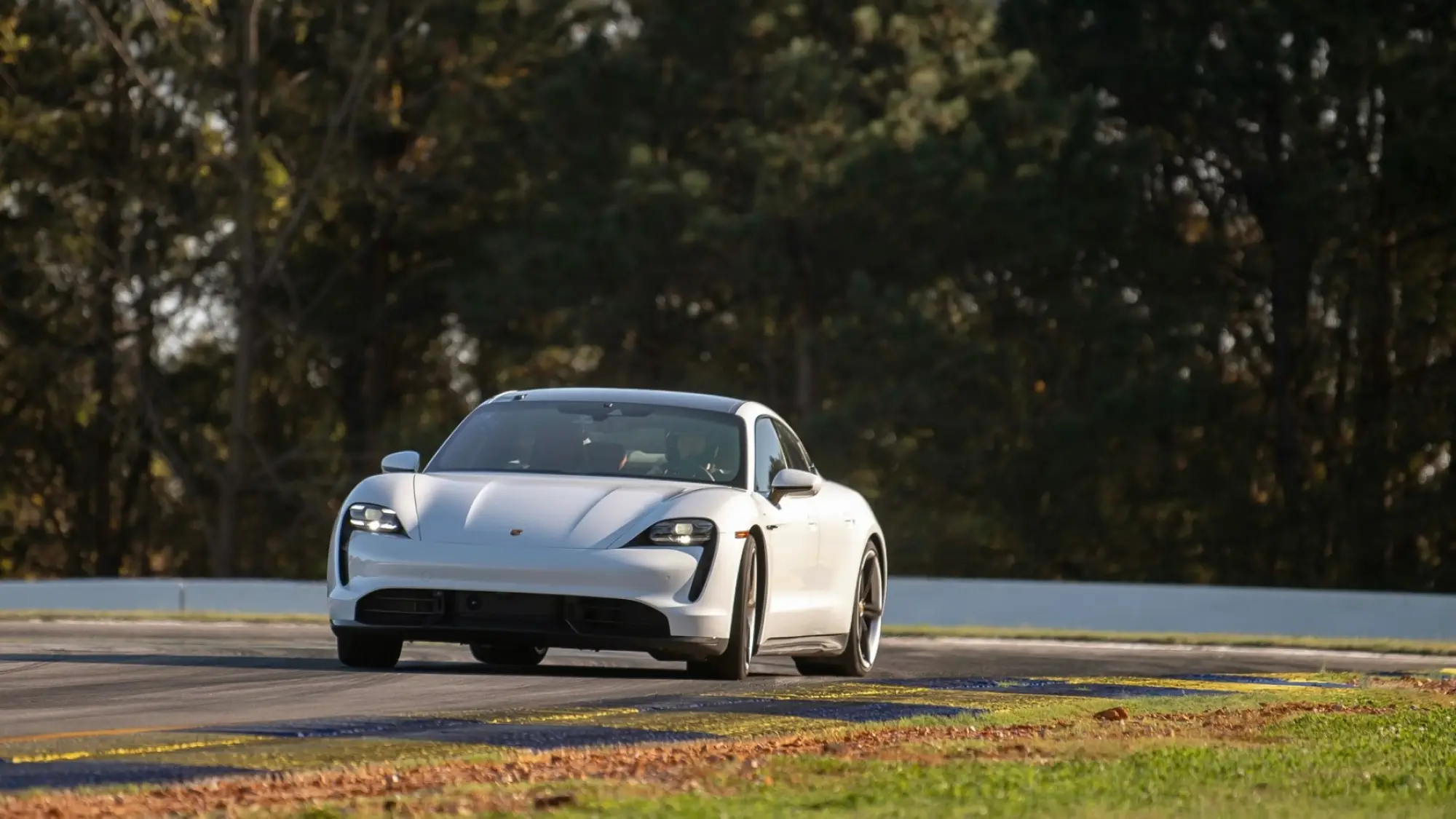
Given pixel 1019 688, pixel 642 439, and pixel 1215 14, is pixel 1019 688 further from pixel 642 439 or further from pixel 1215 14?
pixel 1215 14

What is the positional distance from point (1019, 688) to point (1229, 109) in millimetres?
36081

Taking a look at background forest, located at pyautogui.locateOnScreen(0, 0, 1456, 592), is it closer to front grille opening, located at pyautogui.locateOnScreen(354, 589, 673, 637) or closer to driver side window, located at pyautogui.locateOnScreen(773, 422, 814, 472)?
driver side window, located at pyautogui.locateOnScreen(773, 422, 814, 472)

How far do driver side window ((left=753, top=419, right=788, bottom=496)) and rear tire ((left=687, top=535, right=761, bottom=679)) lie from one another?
0.64m

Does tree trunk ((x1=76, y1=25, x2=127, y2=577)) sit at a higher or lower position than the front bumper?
higher

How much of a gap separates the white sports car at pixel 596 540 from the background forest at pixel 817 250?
29526 millimetres

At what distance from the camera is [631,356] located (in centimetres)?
4662

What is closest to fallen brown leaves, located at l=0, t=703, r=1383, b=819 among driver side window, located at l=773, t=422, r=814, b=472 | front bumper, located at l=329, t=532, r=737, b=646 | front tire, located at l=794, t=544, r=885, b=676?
front bumper, located at l=329, t=532, r=737, b=646

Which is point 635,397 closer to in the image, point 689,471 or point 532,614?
point 689,471

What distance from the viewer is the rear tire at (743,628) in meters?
12.0

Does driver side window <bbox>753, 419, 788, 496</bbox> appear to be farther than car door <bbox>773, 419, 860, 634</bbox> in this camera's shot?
No

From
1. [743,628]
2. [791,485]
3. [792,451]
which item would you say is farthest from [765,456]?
[743,628]

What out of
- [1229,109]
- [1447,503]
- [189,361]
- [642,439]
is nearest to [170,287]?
[189,361]

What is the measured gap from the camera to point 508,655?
14273mm

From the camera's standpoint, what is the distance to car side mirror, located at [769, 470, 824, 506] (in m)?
→ 12.6
